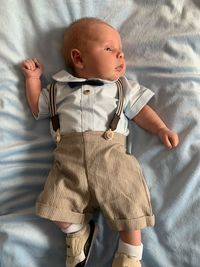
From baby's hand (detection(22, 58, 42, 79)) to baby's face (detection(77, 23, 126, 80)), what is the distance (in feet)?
0.44

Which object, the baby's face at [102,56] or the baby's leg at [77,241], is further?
the baby's face at [102,56]

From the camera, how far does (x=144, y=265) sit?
116cm

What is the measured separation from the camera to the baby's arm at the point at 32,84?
128cm

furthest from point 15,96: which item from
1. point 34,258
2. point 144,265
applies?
point 144,265

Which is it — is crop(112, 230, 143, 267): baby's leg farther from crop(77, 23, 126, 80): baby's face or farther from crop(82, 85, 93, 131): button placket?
crop(77, 23, 126, 80): baby's face

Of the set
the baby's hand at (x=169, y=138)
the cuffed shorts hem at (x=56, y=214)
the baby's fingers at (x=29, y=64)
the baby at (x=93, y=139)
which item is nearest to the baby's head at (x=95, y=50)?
Result: the baby at (x=93, y=139)

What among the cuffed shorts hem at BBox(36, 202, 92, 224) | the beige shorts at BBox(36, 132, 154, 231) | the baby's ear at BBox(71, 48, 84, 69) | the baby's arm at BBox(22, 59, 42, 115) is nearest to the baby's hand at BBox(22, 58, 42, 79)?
the baby's arm at BBox(22, 59, 42, 115)

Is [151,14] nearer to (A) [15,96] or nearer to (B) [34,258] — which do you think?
(A) [15,96]

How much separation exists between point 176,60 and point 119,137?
29cm

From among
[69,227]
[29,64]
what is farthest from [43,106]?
[69,227]

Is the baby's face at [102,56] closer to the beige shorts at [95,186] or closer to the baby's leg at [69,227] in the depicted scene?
the beige shorts at [95,186]

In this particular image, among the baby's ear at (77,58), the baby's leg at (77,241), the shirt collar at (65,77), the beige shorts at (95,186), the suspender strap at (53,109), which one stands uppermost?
the baby's ear at (77,58)

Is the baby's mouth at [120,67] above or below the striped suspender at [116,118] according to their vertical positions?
above

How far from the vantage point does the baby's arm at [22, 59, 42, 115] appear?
1.28 metres
